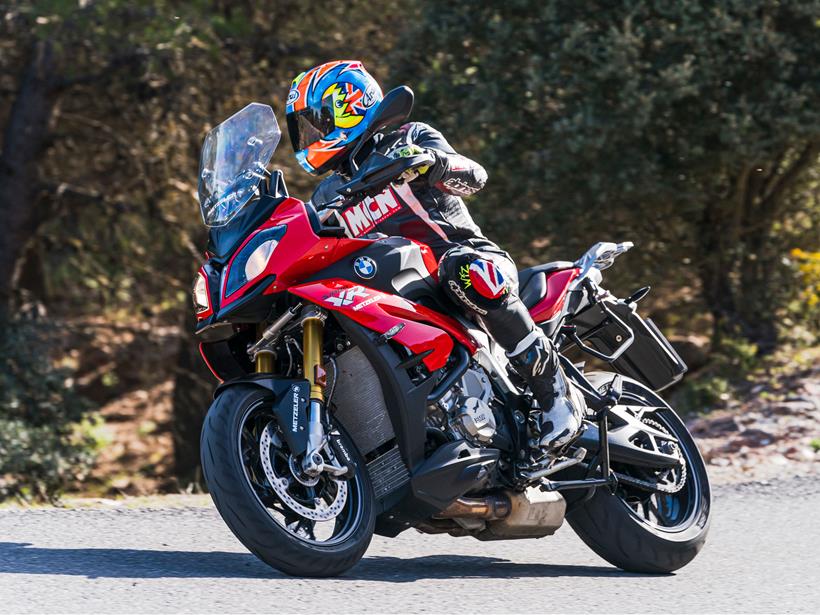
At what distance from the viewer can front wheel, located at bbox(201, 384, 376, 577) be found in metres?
4.46

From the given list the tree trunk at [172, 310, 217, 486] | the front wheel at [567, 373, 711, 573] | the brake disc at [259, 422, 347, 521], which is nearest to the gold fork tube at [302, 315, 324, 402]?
the brake disc at [259, 422, 347, 521]

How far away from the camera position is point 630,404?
5848mm

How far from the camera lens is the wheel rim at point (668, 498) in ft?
18.6

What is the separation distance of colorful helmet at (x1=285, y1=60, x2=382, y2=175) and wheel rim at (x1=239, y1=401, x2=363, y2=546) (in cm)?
108

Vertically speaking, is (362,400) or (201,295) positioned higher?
(201,295)

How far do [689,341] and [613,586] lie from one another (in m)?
8.56

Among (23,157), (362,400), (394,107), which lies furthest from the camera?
(23,157)

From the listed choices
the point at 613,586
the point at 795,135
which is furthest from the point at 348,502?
A: the point at 795,135

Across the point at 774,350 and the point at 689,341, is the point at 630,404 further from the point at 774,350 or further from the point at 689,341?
the point at 689,341

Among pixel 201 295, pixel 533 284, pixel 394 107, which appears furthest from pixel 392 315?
pixel 533 284

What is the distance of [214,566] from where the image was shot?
5.01m

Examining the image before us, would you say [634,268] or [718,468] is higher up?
[634,268]

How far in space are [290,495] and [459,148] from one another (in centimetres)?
707

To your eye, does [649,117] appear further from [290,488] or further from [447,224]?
[290,488]
